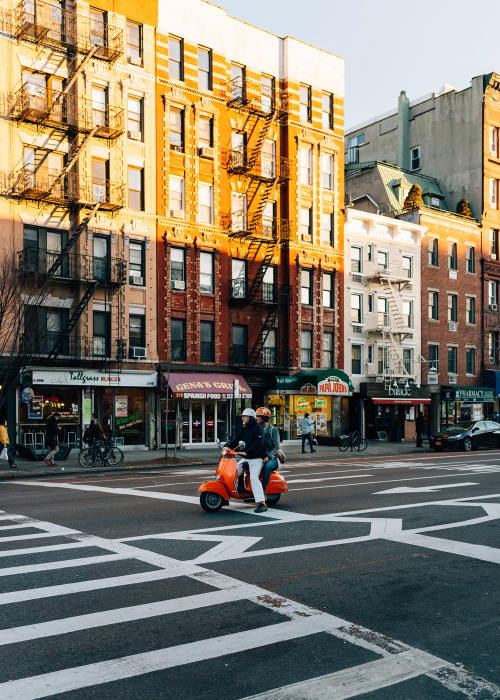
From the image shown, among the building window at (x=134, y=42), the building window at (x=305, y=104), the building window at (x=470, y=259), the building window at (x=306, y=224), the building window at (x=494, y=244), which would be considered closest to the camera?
the building window at (x=134, y=42)

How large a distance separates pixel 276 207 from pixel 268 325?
6586 millimetres

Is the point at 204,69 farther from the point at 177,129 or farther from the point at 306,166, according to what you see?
the point at 306,166

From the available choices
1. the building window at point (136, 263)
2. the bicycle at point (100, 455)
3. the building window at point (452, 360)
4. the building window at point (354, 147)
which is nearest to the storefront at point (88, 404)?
the building window at point (136, 263)

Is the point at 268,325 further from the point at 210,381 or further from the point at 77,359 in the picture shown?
the point at 77,359

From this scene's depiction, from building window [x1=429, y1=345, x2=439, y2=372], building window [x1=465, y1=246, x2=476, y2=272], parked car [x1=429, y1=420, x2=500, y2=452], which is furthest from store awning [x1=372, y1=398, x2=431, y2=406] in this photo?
building window [x1=465, y1=246, x2=476, y2=272]

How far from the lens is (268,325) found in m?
35.9

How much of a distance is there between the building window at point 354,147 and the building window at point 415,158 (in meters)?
4.93

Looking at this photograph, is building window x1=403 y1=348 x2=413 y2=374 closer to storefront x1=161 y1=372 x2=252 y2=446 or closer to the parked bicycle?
the parked bicycle

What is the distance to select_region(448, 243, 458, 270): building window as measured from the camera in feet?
149

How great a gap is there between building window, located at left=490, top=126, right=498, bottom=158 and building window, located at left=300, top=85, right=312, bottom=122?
16.1 metres

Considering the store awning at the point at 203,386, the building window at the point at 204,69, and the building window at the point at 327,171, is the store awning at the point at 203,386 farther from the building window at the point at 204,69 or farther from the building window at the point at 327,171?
the building window at the point at 204,69

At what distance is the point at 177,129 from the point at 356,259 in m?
13.3

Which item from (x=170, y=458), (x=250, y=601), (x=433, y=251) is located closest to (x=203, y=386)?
(x=170, y=458)

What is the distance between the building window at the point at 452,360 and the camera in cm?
4509
